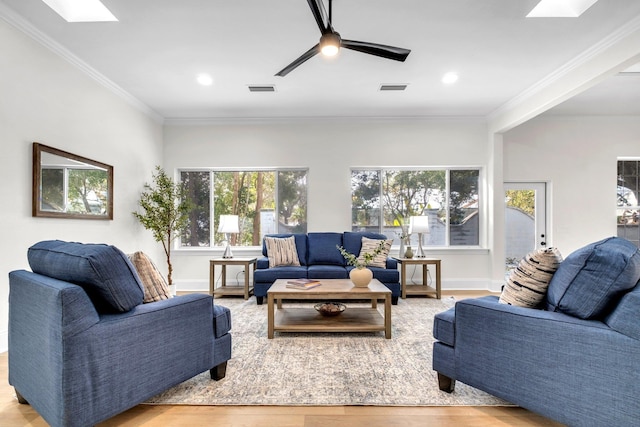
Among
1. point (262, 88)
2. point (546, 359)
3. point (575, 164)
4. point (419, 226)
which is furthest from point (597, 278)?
point (575, 164)

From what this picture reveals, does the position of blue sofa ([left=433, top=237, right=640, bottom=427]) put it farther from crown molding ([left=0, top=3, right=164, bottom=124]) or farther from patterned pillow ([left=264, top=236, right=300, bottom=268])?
crown molding ([left=0, top=3, right=164, bottom=124])

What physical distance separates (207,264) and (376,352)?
12.0 ft

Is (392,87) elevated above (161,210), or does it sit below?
above

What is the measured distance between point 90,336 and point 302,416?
116 centimetres

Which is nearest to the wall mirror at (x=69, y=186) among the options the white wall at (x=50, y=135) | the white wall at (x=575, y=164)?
the white wall at (x=50, y=135)

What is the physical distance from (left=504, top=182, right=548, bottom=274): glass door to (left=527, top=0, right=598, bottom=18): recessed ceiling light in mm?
3198

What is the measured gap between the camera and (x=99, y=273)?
5.74 feet

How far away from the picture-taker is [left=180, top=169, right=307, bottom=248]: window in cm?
589

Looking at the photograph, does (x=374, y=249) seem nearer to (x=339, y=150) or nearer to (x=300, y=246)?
(x=300, y=246)

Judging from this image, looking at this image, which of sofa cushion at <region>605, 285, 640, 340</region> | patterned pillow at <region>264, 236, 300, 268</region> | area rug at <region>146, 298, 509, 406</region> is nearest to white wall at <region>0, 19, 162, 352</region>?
patterned pillow at <region>264, 236, 300, 268</region>

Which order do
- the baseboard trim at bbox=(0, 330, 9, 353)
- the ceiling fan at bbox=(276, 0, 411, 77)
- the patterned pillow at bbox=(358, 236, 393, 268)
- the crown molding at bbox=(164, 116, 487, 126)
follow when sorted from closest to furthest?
the ceiling fan at bbox=(276, 0, 411, 77) → the baseboard trim at bbox=(0, 330, 9, 353) → the patterned pillow at bbox=(358, 236, 393, 268) → the crown molding at bbox=(164, 116, 487, 126)

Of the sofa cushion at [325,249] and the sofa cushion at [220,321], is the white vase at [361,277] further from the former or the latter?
the sofa cushion at [325,249]

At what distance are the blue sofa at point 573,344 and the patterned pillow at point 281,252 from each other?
3.18 m

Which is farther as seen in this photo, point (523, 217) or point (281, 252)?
point (523, 217)
